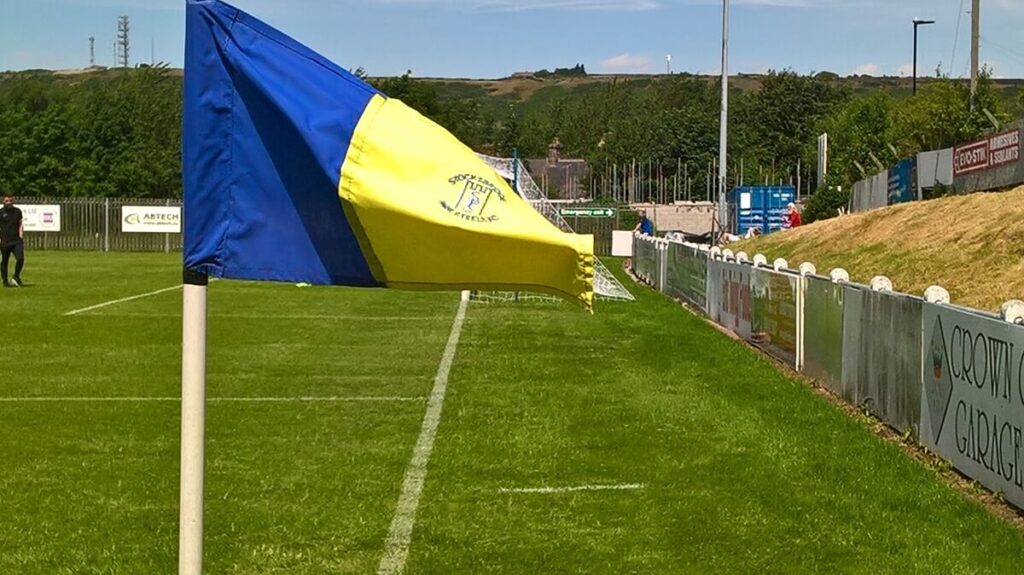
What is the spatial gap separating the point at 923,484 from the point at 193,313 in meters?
6.33

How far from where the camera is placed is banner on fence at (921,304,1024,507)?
26.7 feet

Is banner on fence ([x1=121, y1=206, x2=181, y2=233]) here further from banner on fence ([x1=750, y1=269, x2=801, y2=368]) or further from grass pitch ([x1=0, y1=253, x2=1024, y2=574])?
banner on fence ([x1=750, y1=269, x2=801, y2=368])

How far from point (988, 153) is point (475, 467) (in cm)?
2127

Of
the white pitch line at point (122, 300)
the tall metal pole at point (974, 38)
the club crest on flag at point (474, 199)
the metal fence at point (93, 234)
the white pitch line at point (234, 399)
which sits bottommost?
the white pitch line at point (234, 399)

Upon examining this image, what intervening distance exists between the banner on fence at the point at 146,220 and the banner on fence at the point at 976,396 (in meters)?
50.2

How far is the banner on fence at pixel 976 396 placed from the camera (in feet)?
26.7

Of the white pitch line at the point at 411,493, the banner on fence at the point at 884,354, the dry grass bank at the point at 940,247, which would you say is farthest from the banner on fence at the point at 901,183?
the white pitch line at the point at 411,493

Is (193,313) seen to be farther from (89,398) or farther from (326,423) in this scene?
(89,398)

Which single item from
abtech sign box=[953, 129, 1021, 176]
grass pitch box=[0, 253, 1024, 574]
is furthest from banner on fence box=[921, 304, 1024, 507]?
abtech sign box=[953, 129, 1021, 176]

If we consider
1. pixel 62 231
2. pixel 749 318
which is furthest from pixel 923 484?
pixel 62 231

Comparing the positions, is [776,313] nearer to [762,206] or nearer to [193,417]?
[193,417]

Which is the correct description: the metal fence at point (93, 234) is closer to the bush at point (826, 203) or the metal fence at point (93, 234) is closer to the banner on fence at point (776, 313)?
the bush at point (826, 203)

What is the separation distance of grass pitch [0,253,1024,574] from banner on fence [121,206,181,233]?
133 ft

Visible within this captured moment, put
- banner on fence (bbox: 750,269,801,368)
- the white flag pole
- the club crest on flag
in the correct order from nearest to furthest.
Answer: the club crest on flag
the white flag pole
banner on fence (bbox: 750,269,801,368)
